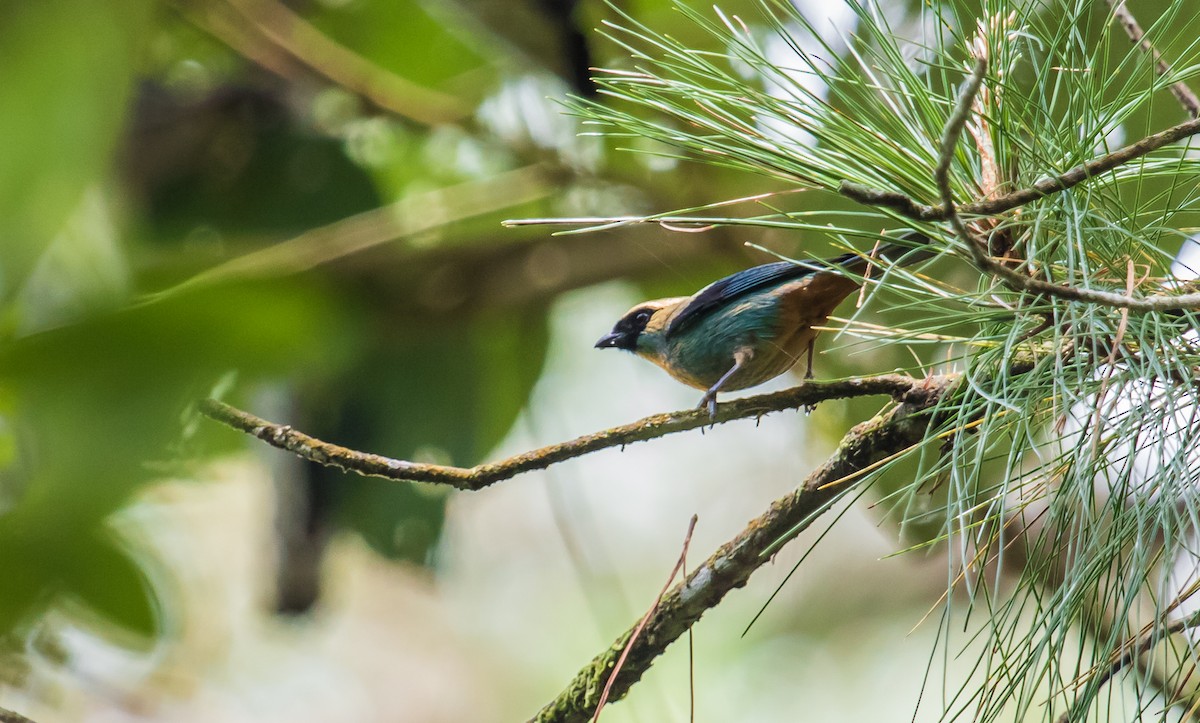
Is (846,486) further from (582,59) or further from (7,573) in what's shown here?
(582,59)

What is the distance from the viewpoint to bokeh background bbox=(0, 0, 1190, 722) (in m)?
0.44

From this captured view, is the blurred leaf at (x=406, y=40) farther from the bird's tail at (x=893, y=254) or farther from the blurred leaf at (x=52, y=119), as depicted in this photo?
the blurred leaf at (x=52, y=119)

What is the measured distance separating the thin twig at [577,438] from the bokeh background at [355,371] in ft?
0.32

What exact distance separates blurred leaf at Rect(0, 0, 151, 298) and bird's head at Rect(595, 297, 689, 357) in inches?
76.6

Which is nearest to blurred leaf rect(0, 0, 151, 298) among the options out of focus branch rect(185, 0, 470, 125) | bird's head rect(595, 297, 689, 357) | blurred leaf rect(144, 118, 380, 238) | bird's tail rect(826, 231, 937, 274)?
bird's tail rect(826, 231, 937, 274)

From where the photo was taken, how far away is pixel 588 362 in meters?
4.45

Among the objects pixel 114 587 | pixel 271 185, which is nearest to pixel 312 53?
pixel 271 185

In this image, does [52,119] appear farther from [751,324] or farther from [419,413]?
[419,413]

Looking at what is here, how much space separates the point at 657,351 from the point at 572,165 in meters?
1.28

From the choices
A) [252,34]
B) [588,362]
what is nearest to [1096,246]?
[252,34]

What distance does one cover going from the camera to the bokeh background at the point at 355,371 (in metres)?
0.44

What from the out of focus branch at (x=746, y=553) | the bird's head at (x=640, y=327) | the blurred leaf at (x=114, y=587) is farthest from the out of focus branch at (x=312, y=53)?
the blurred leaf at (x=114, y=587)

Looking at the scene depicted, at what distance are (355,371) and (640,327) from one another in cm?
129

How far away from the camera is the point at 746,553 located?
138 cm
